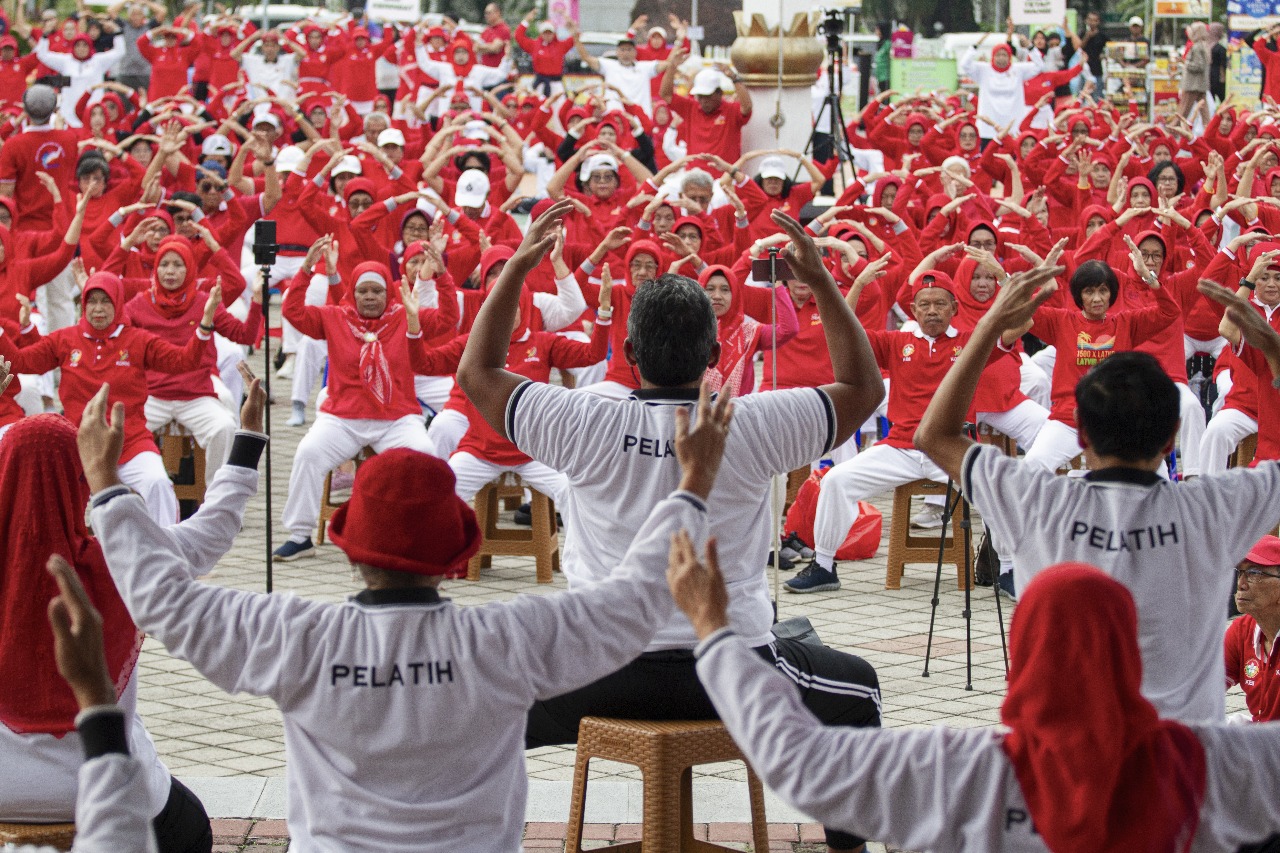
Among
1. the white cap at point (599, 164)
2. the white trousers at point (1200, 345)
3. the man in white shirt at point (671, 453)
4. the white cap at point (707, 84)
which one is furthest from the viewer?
the white cap at point (707, 84)

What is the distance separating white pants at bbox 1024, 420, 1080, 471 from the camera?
29.6 ft

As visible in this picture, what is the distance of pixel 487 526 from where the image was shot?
9.16 m

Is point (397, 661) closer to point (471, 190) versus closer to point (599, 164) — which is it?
point (471, 190)

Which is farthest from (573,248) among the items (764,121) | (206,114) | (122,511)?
(206,114)

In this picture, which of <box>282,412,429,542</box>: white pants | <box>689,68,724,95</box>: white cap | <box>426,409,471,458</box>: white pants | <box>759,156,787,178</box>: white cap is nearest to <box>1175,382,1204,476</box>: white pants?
<box>426,409,471,458</box>: white pants

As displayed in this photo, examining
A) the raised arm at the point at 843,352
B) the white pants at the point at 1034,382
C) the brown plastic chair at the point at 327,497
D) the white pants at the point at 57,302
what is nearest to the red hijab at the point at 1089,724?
the raised arm at the point at 843,352

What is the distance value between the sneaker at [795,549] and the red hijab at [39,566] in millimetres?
5851

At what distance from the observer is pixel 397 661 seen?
124 inches

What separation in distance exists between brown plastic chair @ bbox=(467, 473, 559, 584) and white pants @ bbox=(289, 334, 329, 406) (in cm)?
345

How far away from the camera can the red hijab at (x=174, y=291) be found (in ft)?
32.4

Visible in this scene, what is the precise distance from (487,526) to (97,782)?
627 cm

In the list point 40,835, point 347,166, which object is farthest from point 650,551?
point 347,166

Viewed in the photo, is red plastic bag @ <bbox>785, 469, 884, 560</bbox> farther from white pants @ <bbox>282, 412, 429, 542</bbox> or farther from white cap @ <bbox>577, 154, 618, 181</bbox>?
white cap @ <bbox>577, 154, 618, 181</bbox>

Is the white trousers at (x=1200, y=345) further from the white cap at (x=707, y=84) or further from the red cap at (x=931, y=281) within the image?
the white cap at (x=707, y=84)
